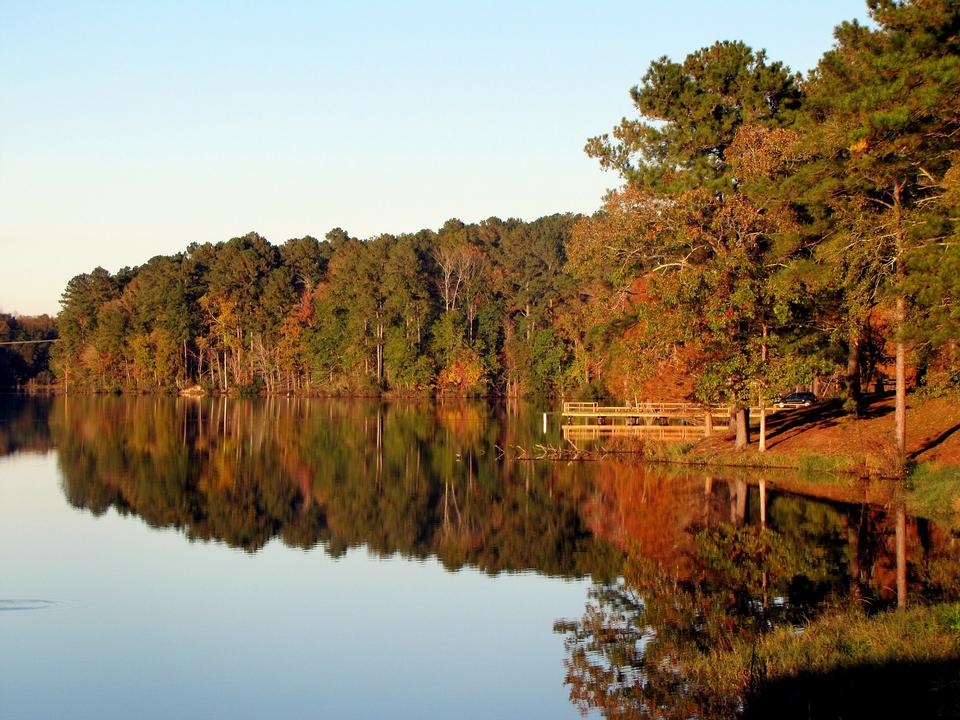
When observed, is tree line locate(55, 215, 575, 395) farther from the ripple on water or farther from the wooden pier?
the ripple on water

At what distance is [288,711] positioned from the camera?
13.5 m

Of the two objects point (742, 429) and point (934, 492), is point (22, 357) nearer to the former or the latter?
point (742, 429)

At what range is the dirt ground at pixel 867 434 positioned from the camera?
31859mm

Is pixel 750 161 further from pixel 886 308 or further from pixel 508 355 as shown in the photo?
pixel 508 355

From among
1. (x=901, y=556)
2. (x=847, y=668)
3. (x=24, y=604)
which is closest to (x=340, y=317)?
(x=24, y=604)

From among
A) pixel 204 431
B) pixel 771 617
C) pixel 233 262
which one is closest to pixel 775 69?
pixel 771 617

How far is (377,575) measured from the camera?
71.7 feet

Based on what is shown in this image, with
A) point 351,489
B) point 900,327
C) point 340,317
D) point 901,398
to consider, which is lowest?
point 351,489

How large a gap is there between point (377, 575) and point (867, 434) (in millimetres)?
20625

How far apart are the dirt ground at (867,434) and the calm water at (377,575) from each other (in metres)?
3.94

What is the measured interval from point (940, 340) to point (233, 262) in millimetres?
104443

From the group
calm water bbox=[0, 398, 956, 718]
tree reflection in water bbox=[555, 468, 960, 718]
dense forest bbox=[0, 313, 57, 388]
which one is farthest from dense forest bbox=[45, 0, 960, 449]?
dense forest bbox=[0, 313, 57, 388]

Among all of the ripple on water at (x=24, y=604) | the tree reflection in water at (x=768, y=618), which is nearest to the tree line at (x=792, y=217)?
the tree reflection in water at (x=768, y=618)

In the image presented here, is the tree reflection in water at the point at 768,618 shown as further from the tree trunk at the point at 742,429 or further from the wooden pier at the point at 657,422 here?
the wooden pier at the point at 657,422
